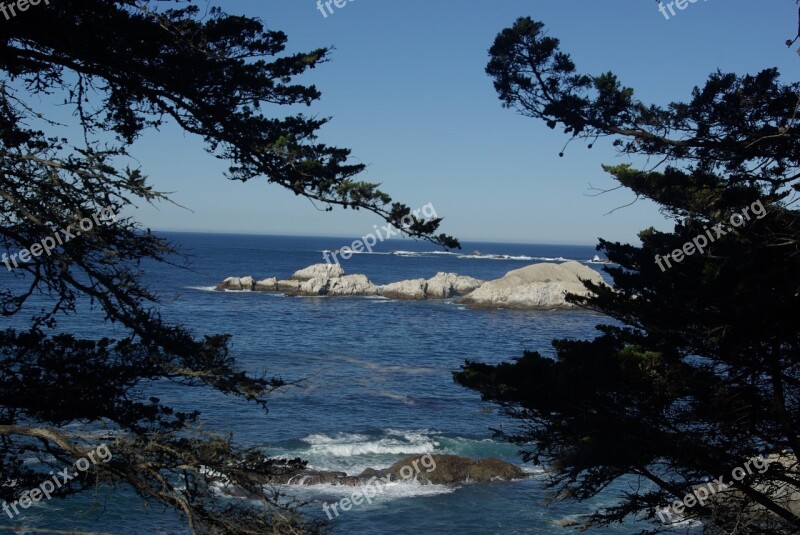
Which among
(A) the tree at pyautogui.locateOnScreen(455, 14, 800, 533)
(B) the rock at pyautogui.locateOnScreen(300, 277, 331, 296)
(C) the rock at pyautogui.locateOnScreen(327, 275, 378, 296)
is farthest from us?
(C) the rock at pyautogui.locateOnScreen(327, 275, 378, 296)

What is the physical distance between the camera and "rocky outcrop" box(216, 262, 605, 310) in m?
60.6

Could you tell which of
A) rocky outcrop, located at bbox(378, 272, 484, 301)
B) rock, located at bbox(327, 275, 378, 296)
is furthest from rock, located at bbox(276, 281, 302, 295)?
rocky outcrop, located at bbox(378, 272, 484, 301)

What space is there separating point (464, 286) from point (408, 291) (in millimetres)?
8186

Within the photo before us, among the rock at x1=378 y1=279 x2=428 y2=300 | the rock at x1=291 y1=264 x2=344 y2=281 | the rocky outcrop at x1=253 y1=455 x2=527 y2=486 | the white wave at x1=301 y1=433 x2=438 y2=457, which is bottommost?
the rocky outcrop at x1=253 y1=455 x2=527 y2=486

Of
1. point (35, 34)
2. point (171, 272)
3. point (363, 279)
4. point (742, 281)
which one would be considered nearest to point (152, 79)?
point (35, 34)

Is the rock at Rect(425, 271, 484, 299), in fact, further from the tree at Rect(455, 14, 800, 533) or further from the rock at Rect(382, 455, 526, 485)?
the tree at Rect(455, 14, 800, 533)

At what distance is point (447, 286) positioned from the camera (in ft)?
232

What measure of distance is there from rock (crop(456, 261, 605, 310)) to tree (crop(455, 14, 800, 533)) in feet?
160

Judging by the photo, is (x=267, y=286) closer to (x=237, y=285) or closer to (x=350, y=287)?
(x=237, y=285)

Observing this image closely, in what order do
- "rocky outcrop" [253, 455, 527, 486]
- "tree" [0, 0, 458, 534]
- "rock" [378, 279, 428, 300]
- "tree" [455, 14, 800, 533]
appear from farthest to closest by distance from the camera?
"rock" [378, 279, 428, 300] → "rocky outcrop" [253, 455, 527, 486] → "tree" [455, 14, 800, 533] → "tree" [0, 0, 458, 534]

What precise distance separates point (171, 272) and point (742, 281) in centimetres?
8990

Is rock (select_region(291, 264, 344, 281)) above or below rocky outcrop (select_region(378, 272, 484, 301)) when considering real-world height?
above

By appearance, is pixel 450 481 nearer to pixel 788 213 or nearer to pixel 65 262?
pixel 788 213

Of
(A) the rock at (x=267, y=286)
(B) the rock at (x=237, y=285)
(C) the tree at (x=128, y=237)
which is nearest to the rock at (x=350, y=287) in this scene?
(A) the rock at (x=267, y=286)
